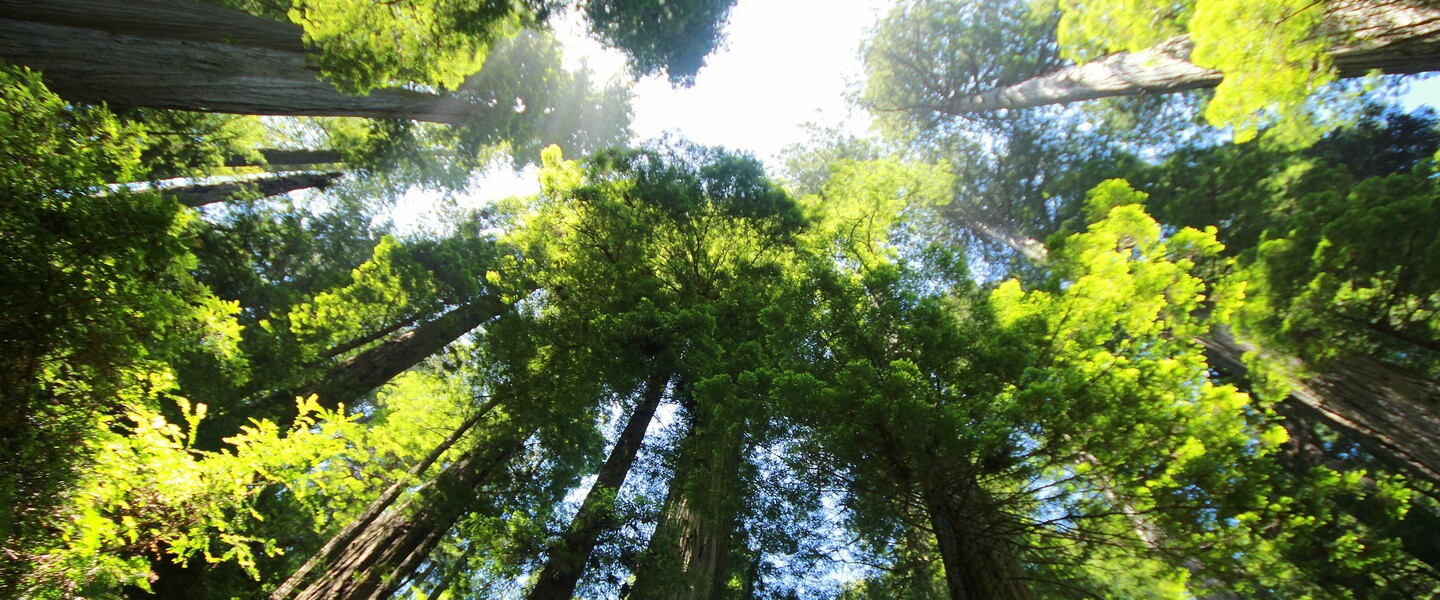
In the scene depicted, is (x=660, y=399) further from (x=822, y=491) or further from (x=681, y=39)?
(x=681, y=39)

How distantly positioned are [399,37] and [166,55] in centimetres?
252

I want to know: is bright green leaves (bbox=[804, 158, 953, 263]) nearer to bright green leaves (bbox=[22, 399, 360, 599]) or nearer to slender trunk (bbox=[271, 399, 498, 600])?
slender trunk (bbox=[271, 399, 498, 600])

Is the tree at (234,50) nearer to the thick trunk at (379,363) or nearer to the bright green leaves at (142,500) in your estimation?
the thick trunk at (379,363)

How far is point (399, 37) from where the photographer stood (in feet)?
21.0

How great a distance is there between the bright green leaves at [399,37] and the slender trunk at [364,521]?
4.36 meters

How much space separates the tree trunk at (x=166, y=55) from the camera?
5.23 metres

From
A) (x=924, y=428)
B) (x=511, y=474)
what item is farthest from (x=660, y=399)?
(x=924, y=428)

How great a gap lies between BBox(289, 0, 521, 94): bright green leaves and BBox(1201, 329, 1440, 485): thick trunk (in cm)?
1212

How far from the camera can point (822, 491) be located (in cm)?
479

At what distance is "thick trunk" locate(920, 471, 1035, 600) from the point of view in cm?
399

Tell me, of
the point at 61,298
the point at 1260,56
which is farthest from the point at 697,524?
the point at 1260,56

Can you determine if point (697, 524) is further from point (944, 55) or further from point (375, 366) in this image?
point (944, 55)

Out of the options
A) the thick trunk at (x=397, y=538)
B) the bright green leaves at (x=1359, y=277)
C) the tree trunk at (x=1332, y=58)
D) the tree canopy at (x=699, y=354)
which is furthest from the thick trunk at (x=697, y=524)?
the bright green leaves at (x=1359, y=277)

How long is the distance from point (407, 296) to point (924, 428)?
8.34 m
